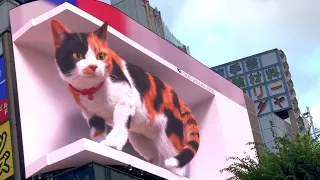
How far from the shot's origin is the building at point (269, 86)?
50.0 m

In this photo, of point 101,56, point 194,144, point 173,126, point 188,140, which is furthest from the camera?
point 194,144

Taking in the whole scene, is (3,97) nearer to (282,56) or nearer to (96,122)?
(96,122)

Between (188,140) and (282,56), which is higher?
(282,56)

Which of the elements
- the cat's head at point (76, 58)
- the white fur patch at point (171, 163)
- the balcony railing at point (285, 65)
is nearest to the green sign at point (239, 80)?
the balcony railing at point (285, 65)

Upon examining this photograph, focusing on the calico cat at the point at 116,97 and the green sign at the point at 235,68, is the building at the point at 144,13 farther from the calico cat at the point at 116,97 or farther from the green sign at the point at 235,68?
the green sign at the point at 235,68

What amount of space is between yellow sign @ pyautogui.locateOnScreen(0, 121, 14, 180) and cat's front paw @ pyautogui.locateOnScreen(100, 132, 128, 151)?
3260 mm

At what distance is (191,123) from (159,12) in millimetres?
10010

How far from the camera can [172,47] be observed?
2931cm

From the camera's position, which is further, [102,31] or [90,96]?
[102,31]

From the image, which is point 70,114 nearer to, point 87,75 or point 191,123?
point 87,75

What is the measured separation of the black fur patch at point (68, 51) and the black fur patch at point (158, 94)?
4.40 m

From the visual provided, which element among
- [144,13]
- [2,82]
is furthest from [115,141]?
[144,13]

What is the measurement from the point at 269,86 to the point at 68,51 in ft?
101

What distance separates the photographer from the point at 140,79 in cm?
2548
